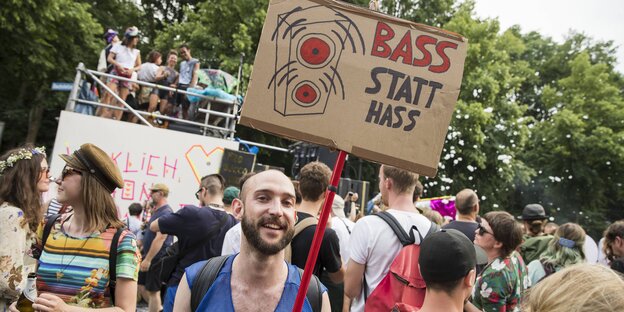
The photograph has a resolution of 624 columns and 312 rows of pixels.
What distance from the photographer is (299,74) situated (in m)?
2.71

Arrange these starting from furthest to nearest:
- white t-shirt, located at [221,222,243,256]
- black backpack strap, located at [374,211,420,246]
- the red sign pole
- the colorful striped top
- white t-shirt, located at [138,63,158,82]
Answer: white t-shirt, located at [138,63,158,82]
white t-shirt, located at [221,222,243,256]
black backpack strap, located at [374,211,420,246]
the colorful striped top
the red sign pole

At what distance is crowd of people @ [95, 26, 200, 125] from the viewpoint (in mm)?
10859

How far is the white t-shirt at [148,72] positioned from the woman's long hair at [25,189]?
820cm

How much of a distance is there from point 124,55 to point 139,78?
0.59 m

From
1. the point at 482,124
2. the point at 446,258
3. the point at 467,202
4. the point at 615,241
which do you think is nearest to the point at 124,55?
the point at 467,202

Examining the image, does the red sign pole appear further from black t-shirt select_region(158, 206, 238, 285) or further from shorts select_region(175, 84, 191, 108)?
shorts select_region(175, 84, 191, 108)

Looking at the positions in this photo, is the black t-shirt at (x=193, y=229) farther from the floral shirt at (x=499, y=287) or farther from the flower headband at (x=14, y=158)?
the floral shirt at (x=499, y=287)

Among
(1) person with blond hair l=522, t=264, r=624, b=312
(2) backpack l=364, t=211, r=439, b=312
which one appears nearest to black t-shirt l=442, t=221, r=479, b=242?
(2) backpack l=364, t=211, r=439, b=312

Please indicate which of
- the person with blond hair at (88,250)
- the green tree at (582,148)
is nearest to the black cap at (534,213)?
the person with blond hair at (88,250)

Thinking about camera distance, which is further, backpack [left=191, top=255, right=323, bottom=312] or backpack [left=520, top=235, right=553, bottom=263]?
backpack [left=520, top=235, right=553, bottom=263]

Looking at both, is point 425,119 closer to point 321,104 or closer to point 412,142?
point 412,142

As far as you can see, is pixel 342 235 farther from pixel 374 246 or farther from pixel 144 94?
pixel 144 94

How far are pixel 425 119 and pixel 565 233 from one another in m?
3.61

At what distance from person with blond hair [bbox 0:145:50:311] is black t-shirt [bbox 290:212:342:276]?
1604 millimetres
